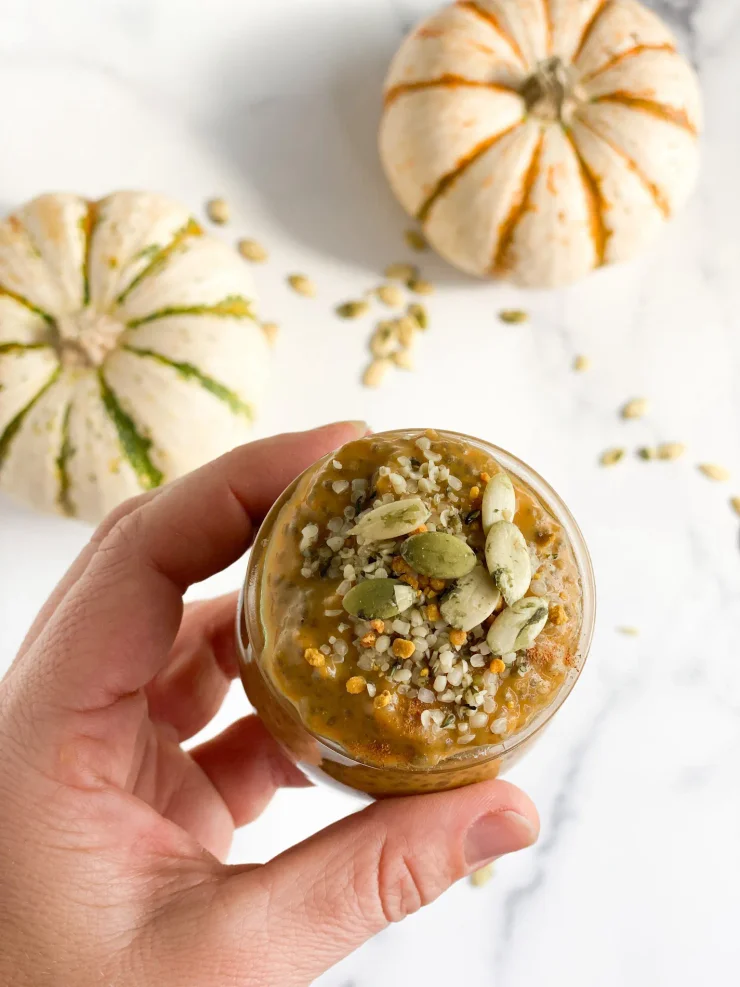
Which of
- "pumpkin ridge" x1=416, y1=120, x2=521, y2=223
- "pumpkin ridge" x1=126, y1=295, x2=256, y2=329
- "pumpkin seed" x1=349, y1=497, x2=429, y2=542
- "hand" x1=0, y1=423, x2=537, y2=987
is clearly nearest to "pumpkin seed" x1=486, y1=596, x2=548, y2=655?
"pumpkin seed" x1=349, y1=497, x2=429, y2=542

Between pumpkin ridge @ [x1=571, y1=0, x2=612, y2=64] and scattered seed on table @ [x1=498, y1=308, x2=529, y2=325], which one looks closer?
pumpkin ridge @ [x1=571, y1=0, x2=612, y2=64]

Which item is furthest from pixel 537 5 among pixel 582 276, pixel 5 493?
pixel 5 493

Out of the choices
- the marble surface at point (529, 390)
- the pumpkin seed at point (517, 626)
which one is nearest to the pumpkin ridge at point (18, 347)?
the marble surface at point (529, 390)

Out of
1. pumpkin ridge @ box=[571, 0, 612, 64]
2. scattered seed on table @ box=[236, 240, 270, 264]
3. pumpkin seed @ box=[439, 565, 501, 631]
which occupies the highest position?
pumpkin ridge @ box=[571, 0, 612, 64]

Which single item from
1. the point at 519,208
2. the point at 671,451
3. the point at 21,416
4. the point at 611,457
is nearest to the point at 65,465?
the point at 21,416

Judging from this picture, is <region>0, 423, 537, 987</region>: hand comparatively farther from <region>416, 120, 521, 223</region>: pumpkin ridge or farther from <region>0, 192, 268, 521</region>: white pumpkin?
<region>416, 120, 521, 223</region>: pumpkin ridge

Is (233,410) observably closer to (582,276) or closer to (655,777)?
(582,276)

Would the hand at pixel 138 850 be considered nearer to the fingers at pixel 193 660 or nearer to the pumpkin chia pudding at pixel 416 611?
the pumpkin chia pudding at pixel 416 611
